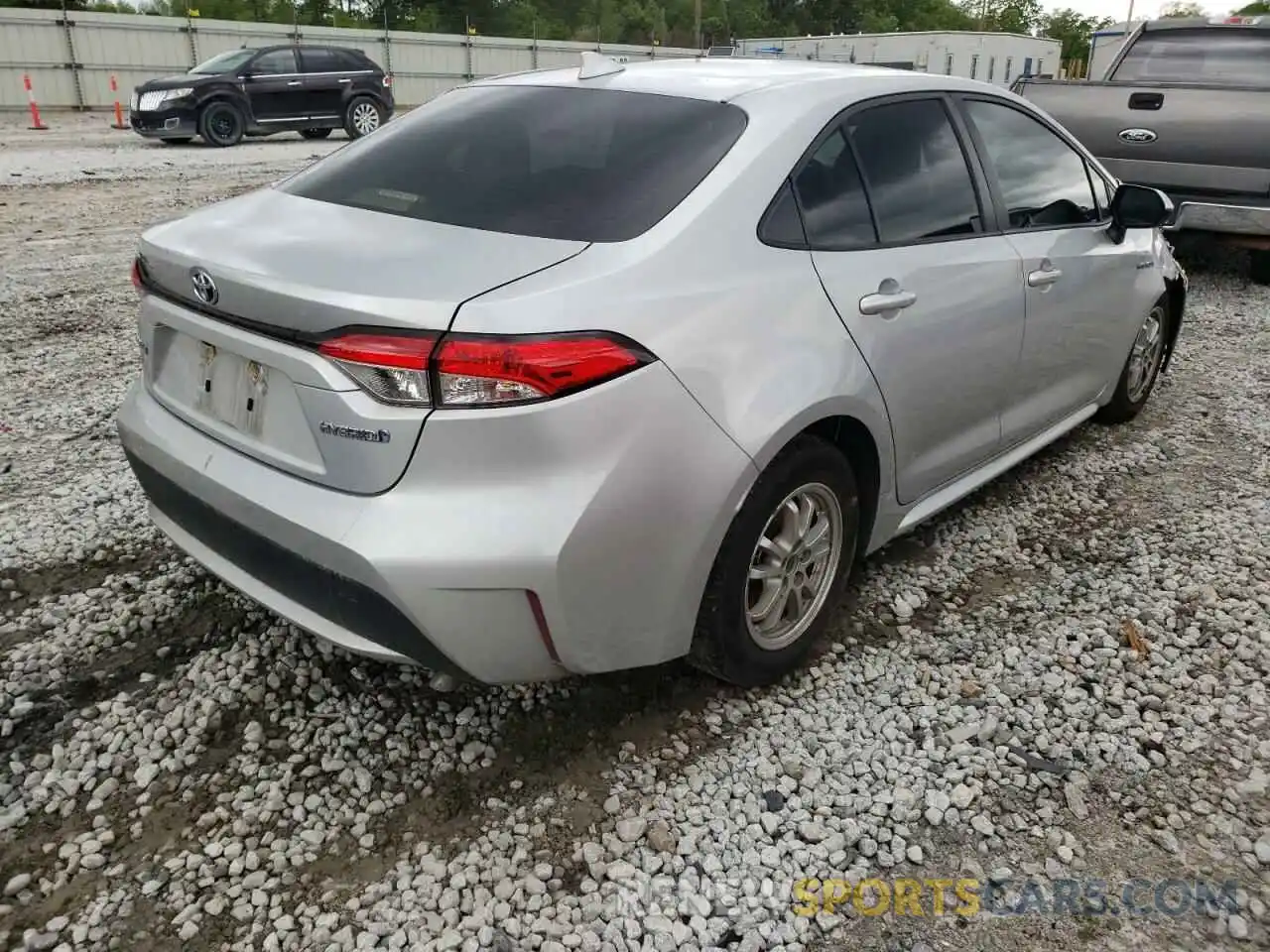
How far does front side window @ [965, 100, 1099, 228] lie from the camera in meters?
3.57

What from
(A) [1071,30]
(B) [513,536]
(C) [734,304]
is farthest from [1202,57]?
(A) [1071,30]

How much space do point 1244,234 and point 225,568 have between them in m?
7.46

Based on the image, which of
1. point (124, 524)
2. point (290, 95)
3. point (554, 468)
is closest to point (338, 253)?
point (554, 468)

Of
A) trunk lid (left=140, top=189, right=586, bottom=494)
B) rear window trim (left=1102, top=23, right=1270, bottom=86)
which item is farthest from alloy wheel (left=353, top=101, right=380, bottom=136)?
trunk lid (left=140, top=189, right=586, bottom=494)

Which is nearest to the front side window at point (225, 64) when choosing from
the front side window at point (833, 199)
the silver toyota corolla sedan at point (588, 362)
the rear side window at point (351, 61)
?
the rear side window at point (351, 61)

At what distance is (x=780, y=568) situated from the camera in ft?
9.06

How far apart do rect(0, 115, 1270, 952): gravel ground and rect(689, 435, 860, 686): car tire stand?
167 millimetres

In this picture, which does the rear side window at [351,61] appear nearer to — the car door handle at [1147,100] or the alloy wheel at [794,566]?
the car door handle at [1147,100]

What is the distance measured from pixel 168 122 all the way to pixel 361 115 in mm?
3389

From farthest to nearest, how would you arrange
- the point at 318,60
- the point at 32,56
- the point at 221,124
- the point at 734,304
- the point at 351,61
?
the point at 32,56 < the point at 351,61 < the point at 318,60 < the point at 221,124 < the point at 734,304

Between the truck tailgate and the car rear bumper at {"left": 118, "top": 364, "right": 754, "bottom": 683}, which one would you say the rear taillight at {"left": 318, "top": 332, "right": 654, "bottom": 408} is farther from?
the truck tailgate

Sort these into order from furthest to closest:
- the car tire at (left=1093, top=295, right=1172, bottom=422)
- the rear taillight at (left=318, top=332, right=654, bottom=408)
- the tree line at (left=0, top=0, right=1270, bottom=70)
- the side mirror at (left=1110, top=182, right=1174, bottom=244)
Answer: the tree line at (left=0, top=0, right=1270, bottom=70) → the car tire at (left=1093, top=295, right=1172, bottom=422) → the side mirror at (left=1110, top=182, right=1174, bottom=244) → the rear taillight at (left=318, top=332, right=654, bottom=408)

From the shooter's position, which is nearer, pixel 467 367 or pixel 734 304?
pixel 467 367
